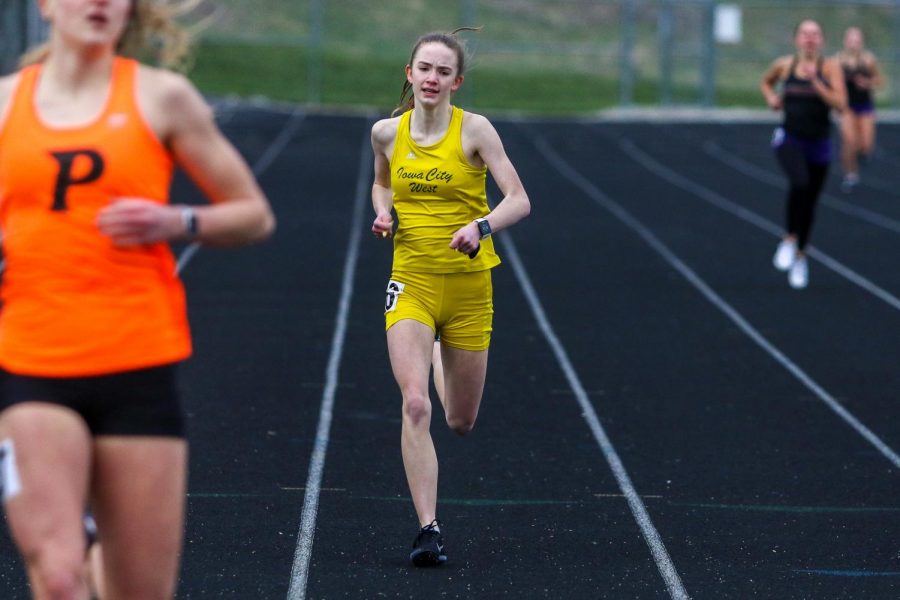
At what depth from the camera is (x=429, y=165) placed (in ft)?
19.0

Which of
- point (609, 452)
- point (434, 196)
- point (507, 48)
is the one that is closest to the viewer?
point (434, 196)

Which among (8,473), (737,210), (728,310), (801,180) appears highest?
(8,473)

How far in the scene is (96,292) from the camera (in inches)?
129

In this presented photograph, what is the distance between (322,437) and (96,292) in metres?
4.54

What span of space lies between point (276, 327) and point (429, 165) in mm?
5261

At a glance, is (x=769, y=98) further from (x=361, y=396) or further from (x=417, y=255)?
(x=417, y=255)

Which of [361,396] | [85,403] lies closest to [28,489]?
[85,403]

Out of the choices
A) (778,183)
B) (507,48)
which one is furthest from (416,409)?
(507,48)

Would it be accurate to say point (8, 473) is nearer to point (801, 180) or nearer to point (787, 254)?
point (801, 180)

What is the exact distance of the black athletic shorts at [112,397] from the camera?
3.28 metres

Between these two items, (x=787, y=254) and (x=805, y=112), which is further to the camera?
(x=787, y=254)

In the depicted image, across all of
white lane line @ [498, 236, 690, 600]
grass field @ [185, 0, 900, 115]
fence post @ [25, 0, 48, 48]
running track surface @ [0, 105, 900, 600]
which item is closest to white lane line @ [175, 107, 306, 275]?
running track surface @ [0, 105, 900, 600]

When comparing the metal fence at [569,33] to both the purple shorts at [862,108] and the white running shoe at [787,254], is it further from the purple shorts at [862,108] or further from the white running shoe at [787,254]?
the white running shoe at [787,254]

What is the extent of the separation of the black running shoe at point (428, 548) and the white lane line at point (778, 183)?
12337 mm
